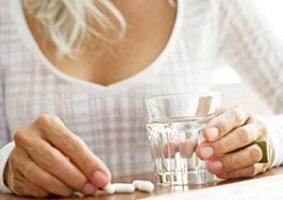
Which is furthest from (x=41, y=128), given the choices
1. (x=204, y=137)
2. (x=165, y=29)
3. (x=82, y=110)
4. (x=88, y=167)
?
(x=165, y=29)

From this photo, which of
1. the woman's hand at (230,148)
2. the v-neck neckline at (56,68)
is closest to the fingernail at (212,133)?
the woman's hand at (230,148)

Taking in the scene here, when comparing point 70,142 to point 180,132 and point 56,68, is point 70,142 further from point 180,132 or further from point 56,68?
point 56,68

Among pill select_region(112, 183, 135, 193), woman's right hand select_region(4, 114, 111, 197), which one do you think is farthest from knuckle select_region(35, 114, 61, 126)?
pill select_region(112, 183, 135, 193)

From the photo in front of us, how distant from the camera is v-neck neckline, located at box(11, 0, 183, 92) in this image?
40.6 inches

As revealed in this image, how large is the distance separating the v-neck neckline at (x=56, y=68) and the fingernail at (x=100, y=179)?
0.38 metres

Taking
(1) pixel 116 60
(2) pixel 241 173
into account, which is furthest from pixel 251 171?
(1) pixel 116 60

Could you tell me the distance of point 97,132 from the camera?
104 centimetres

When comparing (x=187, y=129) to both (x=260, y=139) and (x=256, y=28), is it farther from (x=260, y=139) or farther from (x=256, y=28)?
(x=256, y=28)

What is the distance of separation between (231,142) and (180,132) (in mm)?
60

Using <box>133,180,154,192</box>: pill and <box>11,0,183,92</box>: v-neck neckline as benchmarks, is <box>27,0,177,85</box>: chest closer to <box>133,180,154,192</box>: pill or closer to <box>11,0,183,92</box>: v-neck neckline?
<box>11,0,183,92</box>: v-neck neckline

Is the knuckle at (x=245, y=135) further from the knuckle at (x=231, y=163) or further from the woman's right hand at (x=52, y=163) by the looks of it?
the woman's right hand at (x=52, y=163)

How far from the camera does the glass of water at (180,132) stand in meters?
0.72

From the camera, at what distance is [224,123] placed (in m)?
0.73

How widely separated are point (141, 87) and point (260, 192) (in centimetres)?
50
